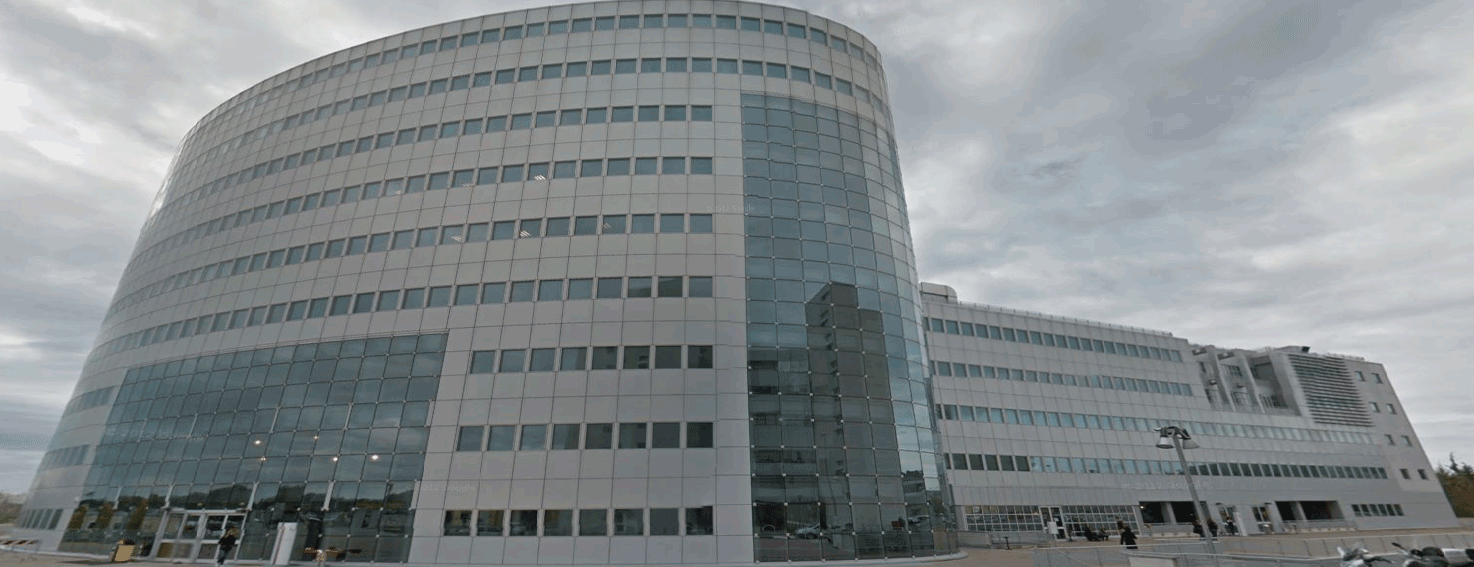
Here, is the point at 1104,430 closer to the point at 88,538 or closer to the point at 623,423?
the point at 623,423

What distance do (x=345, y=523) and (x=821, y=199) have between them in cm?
3015

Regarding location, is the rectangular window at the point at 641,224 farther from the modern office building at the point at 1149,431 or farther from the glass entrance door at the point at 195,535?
the modern office building at the point at 1149,431

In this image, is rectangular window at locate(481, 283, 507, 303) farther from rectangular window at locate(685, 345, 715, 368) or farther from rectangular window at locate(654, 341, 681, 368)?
Result: rectangular window at locate(685, 345, 715, 368)

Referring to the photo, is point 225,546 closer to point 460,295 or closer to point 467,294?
point 460,295

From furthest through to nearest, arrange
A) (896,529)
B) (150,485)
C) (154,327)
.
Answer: (154,327) → (150,485) → (896,529)

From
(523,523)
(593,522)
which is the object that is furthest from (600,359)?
(523,523)

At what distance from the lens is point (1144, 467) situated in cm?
5616

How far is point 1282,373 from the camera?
2714 inches

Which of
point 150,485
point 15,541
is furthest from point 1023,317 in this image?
point 15,541

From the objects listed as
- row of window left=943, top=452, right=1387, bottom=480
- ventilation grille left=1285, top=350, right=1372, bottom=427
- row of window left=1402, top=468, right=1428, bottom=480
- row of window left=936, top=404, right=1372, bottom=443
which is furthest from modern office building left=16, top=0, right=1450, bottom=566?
row of window left=1402, top=468, right=1428, bottom=480

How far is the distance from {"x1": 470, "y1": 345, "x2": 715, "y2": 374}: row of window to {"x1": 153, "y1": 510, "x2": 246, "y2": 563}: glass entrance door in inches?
574

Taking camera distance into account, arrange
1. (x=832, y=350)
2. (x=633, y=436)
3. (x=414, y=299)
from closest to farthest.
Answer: (x=633, y=436), (x=832, y=350), (x=414, y=299)

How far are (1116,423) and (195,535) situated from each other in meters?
66.6

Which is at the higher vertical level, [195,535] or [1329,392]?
[1329,392]
